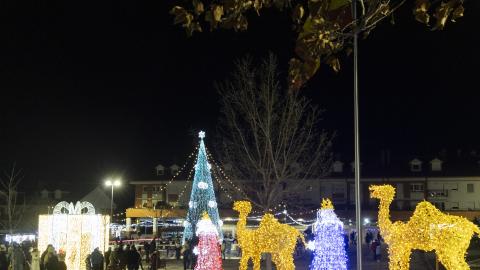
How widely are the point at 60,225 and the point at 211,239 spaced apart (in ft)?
20.6

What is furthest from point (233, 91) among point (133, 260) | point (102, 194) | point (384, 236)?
point (102, 194)

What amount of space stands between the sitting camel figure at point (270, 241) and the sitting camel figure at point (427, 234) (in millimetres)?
2760

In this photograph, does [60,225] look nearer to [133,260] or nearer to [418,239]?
[133,260]

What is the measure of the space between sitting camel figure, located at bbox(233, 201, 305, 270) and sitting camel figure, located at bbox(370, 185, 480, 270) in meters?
2.76

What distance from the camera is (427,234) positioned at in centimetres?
1449

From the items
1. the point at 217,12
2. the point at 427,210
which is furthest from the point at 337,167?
the point at 217,12

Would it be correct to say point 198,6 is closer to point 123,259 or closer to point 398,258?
point 398,258

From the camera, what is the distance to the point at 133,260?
21.6 m

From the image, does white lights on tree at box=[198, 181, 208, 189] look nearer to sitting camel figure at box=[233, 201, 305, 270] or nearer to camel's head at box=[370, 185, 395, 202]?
sitting camel figure at box=[233, 201, 305, 270]

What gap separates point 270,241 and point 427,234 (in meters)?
4.30

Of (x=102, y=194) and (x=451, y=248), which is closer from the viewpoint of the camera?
(x=451, y=248)

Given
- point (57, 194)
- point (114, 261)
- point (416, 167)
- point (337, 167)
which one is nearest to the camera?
point (114, 261)

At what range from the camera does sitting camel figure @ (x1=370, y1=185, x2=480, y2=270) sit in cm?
1394

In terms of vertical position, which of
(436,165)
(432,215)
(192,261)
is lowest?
(192,261)
